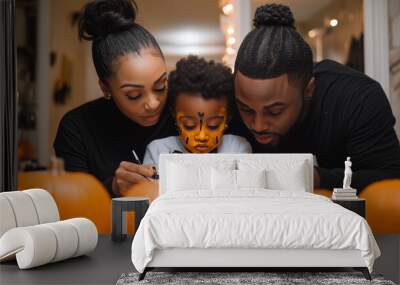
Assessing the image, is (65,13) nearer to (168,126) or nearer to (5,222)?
(168,126)

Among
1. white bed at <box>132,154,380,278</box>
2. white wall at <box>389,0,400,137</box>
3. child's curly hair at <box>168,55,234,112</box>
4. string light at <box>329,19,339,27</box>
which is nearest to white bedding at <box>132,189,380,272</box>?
white bed at <box>132,154,380,278</box>

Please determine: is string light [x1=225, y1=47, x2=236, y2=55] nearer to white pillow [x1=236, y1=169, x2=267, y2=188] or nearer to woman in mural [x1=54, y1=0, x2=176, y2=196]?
woman in mural [x1=54, y1=0, x2=176, y2=196]

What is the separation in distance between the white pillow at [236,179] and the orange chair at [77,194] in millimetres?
1464

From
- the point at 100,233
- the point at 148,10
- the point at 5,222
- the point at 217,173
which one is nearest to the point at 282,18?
the point at 148,10

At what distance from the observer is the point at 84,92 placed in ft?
21.5

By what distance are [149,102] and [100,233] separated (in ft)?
5.29

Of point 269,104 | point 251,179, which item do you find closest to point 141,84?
point 269,104

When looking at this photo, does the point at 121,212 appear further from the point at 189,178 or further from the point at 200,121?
the point at 200,121

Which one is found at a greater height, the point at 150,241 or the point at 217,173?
the point at 217,173

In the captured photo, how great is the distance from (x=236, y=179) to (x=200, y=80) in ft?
4.40

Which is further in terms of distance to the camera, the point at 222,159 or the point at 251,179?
the point at 222,159

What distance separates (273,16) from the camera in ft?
20.9

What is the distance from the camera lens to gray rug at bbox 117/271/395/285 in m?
4.03

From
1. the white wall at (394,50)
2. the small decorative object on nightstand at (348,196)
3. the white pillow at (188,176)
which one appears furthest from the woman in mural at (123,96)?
the white wall at (394,50)
